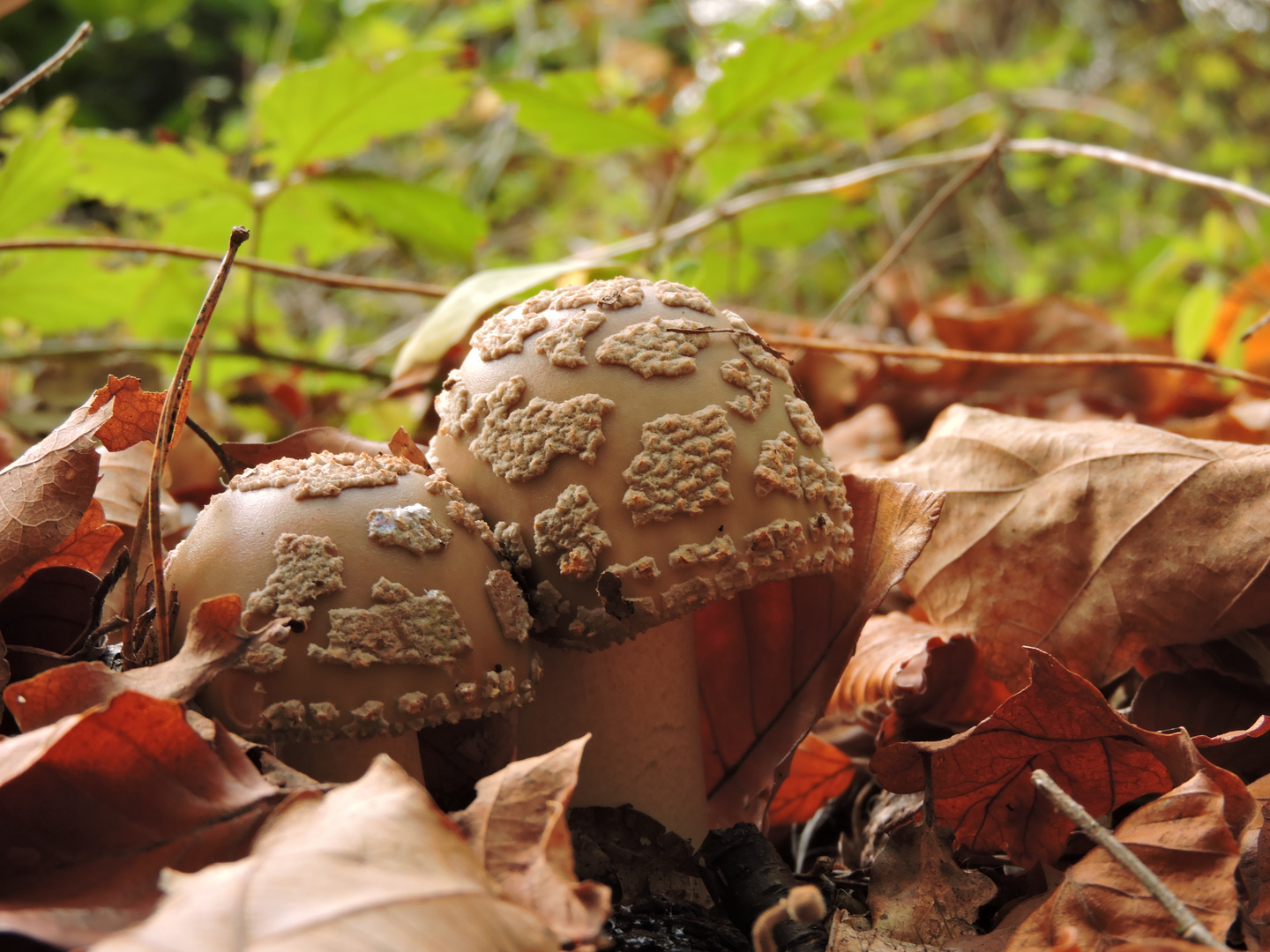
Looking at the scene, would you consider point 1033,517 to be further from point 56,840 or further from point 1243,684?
point 56,840

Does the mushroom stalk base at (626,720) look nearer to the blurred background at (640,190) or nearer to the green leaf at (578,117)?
the blurred background at (640,190)

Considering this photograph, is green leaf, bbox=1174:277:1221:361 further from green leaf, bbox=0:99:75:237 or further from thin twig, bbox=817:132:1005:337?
green leaf, bbox=0:99:75:237

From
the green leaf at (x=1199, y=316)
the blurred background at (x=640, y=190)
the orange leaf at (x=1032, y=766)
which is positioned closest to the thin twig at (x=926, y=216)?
the blurred background at (x=640, y=190)

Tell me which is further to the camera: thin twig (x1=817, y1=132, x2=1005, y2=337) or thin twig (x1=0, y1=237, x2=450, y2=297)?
thin twig (x1=817, y1=132, x2=1005, y2=337)

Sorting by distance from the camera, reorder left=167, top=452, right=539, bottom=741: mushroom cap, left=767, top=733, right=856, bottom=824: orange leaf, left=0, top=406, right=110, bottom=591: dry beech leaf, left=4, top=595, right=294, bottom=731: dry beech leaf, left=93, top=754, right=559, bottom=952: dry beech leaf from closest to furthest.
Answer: left=93, top=754, right=559, bottom=952: dry beech leaf → left=4, top=595, right=294, bottom=731: dry beech leaf → left=167, top=452, right=539, bottom=741: mushroom cap → left=0, top=406, right=110, bottom=591: dry beech leaf → left=767, top=733, right=856, bottom=824: orange leaf

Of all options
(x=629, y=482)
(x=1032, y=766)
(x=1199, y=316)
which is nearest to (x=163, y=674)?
(x=629, y=482)

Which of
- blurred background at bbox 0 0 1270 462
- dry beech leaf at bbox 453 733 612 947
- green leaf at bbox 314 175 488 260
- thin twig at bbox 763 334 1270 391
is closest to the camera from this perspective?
dry beech leaf at bbox 453 733 612 947

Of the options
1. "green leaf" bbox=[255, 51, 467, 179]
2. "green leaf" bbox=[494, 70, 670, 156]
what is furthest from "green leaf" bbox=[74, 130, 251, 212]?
"green leaf" bbox=[494, 70, 670, 156]
